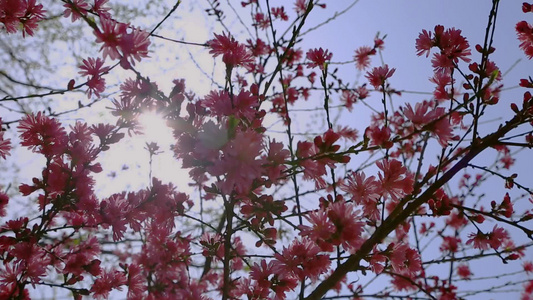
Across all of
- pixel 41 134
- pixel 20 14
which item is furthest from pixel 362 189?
pixel 20 14

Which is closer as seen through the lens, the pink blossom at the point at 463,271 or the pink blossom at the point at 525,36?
the pink blossom at the point at 525,36

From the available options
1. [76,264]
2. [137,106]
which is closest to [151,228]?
[76,264]

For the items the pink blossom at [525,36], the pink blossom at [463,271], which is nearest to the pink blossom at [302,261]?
the pink blossom at [525,36]

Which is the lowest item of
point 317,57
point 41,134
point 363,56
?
point 41,134

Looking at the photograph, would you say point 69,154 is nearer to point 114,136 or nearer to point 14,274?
point 114,136

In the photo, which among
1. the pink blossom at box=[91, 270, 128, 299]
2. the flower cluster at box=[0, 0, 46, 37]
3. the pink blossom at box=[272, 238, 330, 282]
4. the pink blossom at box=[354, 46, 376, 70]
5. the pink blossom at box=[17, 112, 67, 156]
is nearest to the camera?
the pink blossom at box=[272, 238, 330, 282]

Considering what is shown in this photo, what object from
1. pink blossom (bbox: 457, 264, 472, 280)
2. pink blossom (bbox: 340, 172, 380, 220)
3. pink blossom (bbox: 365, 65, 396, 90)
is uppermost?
pink blossom (bbox: 457, 264, 472, 280)

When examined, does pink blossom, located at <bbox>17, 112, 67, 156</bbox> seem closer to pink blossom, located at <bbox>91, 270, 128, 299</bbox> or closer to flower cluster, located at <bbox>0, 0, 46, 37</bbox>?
flower cluster, located at <bbox>0, 0, 46, 37</bbox>

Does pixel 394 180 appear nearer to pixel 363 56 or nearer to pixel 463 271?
pixel 363 56

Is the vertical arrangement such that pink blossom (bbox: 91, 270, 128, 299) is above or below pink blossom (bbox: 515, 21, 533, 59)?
below

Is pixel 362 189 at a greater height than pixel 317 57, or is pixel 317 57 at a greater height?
pixel 317 57

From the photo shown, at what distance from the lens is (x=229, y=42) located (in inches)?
68.9

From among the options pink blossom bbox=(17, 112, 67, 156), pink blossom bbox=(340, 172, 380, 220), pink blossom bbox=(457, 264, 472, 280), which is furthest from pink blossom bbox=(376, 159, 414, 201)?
pink blossom bbox=(457, 264, 472, 280)

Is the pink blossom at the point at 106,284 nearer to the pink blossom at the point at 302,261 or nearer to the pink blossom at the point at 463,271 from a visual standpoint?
the pink blossom at the point at 302,261
